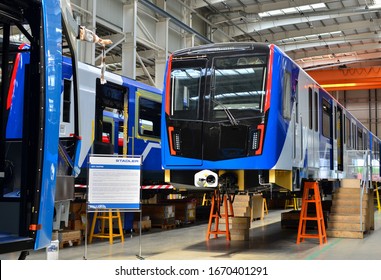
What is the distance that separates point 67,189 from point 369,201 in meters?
10.3

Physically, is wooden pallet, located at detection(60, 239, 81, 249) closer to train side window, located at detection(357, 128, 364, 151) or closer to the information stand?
the information stand

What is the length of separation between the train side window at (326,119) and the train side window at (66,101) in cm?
613

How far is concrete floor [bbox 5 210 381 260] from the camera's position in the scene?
9.22 meters

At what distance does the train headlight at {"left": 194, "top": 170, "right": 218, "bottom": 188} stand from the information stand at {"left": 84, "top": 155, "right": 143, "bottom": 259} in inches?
40.5

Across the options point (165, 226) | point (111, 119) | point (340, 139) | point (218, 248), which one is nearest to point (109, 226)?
point (218, 248)

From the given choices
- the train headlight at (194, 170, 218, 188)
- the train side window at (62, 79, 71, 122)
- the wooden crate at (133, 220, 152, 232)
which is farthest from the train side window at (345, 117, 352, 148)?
the train side window at (62, 79, 71, 122)

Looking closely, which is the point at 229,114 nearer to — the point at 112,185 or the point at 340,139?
the point at 112,185

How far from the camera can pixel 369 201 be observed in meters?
13.3

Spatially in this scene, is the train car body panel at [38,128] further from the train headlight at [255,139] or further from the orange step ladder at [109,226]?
the orange step ladder at [109,226]

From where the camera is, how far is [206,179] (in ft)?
Answer: 29.4

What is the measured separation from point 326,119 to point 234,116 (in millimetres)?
4617

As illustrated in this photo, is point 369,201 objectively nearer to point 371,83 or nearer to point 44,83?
point 44,83

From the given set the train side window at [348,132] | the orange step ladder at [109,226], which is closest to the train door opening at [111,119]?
the orange step ladder at [109,226]

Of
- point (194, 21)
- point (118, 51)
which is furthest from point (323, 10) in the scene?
point (118, 51)
